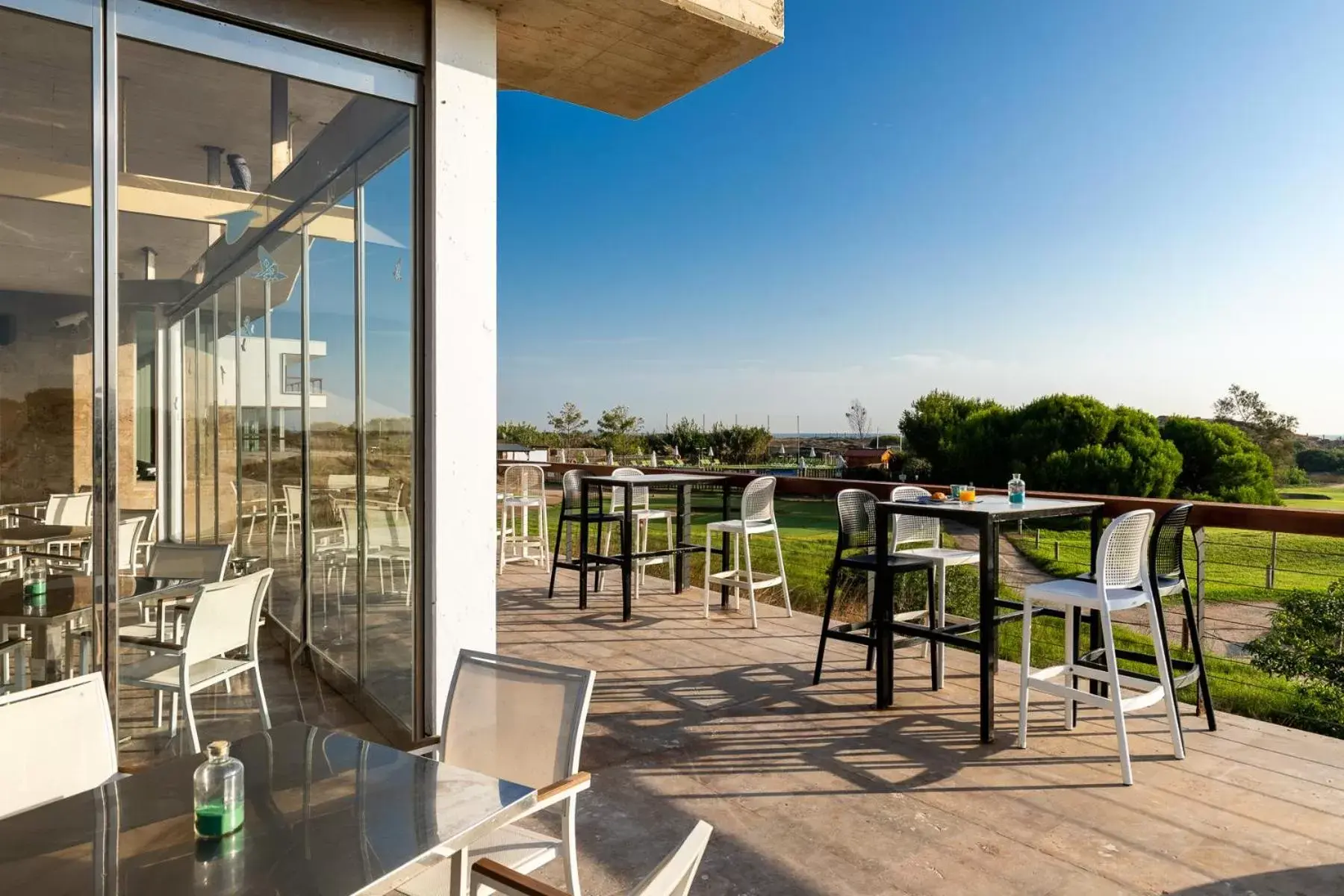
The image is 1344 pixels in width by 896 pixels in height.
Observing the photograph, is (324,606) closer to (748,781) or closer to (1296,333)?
(748,781)

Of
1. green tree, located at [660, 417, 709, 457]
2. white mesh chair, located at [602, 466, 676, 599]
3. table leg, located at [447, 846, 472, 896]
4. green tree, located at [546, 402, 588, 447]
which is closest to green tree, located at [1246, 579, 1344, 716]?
white mesh chair, located at [602, 466, 676, 599]

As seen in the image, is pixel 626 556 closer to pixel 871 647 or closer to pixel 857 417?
pixel 871 647

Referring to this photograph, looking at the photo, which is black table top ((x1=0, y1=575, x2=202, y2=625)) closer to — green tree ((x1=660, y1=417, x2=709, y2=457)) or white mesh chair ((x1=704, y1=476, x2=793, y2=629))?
white mesh chair ((x1=704, y1=476, x2=793, y2=629))

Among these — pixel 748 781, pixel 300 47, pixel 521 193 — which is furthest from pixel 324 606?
pixel 521 193

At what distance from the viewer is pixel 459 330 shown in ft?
9.95

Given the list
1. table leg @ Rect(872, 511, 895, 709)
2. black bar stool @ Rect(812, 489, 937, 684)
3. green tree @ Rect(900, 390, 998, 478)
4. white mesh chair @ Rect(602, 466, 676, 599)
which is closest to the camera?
table leg @ Rect(872, 511, 895, 709)

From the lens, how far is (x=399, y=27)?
2.91m

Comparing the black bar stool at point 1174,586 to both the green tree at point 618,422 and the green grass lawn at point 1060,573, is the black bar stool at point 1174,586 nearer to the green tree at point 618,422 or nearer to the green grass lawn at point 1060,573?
the green grass lawn at point 1060,573

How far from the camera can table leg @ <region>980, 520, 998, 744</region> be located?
10.5 ft

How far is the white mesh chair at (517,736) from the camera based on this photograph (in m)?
1.66

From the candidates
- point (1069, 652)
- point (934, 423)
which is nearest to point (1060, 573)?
point (1069, 652)

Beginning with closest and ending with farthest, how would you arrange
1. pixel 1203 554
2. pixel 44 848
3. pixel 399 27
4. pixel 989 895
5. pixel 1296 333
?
pixel 44 848 < pixel 989 895 < pixel 399 27 < pixel 1203 554 < pixel 1296 333

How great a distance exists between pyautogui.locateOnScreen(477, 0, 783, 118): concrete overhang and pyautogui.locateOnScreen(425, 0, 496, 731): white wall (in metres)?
0.24

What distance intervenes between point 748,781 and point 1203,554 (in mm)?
2458
